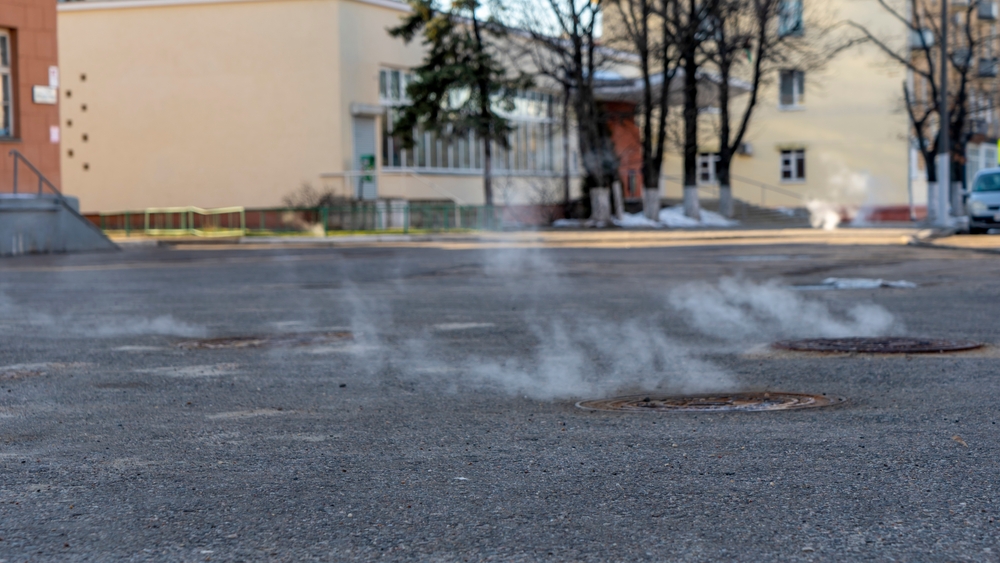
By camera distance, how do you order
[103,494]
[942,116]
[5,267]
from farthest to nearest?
[942,116], [5,267], [103,494]

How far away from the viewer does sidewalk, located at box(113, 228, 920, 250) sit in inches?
1110

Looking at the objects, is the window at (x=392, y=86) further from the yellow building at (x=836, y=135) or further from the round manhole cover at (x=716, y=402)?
the round manhole cover at (x=716, y=402)

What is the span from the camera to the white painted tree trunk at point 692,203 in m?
44.7

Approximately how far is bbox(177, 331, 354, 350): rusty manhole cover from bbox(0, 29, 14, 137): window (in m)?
20.2

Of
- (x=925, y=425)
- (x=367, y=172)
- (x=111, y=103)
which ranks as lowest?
Answer: (x=925, y=425)

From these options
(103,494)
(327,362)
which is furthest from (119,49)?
(103,494)

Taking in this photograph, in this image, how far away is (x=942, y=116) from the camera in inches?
1362

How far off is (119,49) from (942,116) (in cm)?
2803

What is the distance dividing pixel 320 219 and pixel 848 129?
29.6 meters

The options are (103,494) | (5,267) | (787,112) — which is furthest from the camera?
(787,112)

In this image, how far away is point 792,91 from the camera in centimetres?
5788

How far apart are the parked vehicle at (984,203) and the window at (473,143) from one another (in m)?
16.1

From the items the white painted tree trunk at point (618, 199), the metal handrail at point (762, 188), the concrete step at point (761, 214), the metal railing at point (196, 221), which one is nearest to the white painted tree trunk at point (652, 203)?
the white painted tree trunk at point (618, 199)

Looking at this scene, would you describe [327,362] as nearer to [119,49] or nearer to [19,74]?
[19,74]
